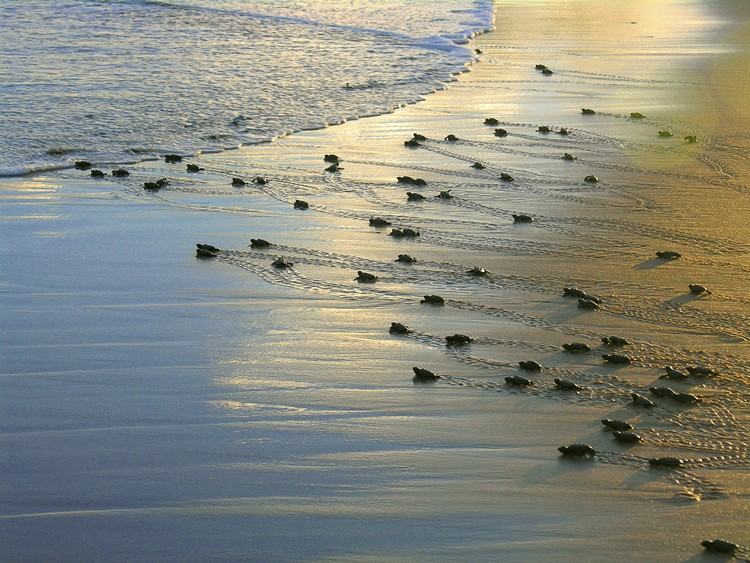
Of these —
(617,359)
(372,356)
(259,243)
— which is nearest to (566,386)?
(617,359)

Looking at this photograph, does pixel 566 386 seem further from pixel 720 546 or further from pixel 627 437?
pixel 720 546

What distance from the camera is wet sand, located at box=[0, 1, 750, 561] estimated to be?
5.30 m

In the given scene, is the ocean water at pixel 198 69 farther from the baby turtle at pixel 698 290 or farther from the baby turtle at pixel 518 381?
the baby turtle at pixel 518 381

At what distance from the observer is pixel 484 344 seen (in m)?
7.54

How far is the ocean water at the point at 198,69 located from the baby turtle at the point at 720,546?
9074 millimetres

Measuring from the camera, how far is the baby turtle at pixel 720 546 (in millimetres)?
5043

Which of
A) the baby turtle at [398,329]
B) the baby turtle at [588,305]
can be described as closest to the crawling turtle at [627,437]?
the baby turtle at [398,329]

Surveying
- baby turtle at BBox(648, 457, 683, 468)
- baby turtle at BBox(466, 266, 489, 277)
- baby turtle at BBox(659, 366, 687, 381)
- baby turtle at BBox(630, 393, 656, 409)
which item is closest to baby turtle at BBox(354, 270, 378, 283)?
baby turtle at BBox(466, 266, 489, 277)

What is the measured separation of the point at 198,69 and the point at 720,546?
1561 centimetres

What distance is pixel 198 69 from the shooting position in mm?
19234

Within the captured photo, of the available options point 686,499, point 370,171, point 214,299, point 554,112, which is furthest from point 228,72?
point 686,499

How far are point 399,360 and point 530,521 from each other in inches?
82.3

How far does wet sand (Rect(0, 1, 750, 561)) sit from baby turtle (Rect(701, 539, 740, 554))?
2.9 inches

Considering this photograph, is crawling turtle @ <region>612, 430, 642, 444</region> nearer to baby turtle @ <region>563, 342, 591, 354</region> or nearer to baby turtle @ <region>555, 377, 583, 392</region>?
baby turtle @ <region>555, 377, 583, 392</region>
